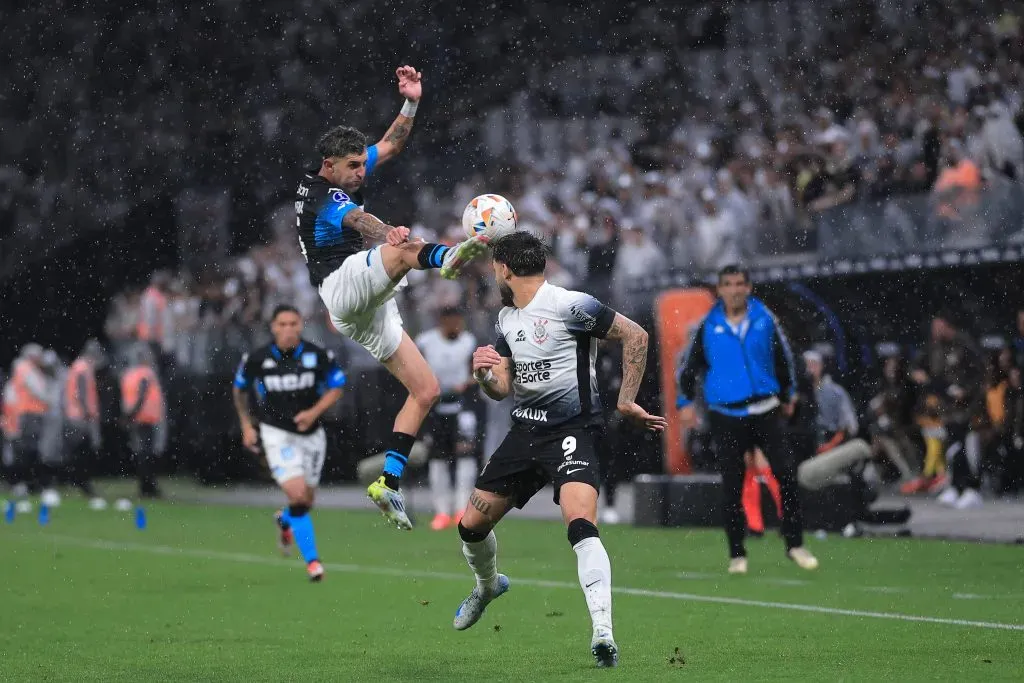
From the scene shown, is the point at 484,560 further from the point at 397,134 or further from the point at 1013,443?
the point at 1013,443

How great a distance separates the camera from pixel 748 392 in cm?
1269

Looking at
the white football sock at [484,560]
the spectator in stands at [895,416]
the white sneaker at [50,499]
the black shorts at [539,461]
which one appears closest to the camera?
the black shorts at [539,461]

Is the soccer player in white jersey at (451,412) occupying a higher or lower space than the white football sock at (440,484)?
higher

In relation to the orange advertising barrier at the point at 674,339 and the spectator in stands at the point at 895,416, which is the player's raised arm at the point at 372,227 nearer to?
the orange advertising barrier at the point at 674,339

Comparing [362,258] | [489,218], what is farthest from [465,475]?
[489,218]

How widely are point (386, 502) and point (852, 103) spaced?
14.8 metres

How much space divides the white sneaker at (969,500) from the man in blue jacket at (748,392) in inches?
238

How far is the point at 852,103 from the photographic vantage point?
22.5 m

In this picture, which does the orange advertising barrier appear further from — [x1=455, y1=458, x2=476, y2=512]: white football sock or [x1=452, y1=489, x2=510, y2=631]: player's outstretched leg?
[x1=452, y1=489, x2=510, y2=631]: player's outstretched leg

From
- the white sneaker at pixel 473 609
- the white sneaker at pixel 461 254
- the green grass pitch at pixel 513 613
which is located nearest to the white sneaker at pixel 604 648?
the green grass pitch at pixel 513 613

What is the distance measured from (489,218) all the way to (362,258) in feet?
3.63

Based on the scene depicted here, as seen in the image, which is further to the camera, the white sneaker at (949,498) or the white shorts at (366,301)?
the white sneaker at (949,498)

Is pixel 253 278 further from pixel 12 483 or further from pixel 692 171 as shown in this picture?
pixel 692 171

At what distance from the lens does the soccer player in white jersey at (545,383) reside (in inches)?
320
